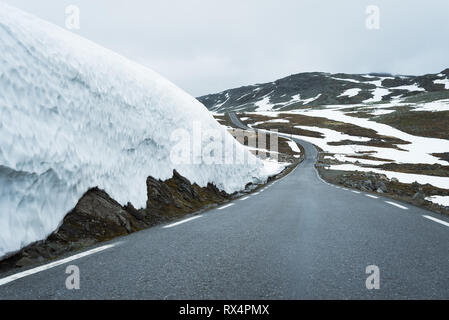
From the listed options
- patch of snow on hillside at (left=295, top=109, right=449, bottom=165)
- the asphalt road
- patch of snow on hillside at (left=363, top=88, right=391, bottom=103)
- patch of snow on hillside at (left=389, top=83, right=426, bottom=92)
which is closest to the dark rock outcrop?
the asphalt road

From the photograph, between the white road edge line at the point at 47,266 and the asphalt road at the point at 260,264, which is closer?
the asphalt road at the point at 260,264

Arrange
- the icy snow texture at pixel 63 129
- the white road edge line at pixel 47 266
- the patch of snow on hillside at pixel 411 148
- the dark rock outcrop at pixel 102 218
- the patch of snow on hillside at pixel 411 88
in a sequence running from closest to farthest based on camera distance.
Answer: the white road edge line at pixel 47 266 → the dark rock outcrop at pixel 102 218 → the icy snow texture at pixel 63 129 → the patch of snow on hillside at pixel 411 148 → the patch of snow on hillside at pixel 411 88

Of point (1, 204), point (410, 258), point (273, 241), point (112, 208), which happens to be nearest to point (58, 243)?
point (1, 204)

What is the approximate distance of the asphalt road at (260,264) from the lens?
272 cm

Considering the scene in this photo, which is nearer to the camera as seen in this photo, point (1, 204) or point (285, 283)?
point (285, 283)

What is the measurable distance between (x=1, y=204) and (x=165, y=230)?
268 cm

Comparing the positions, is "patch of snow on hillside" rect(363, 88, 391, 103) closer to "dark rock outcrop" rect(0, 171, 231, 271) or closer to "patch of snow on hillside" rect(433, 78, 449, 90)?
"patch of snow on hillside" rect(433, 78, 449, 90)

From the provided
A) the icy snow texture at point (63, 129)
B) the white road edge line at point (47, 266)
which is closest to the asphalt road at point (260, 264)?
the white road edge line at point (47, 266)

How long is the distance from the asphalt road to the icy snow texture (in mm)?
1394

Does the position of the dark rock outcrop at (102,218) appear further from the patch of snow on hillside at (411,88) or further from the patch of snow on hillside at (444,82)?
the patch of snow on hillside at (444,82)

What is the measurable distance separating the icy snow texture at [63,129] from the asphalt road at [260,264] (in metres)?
1.39
